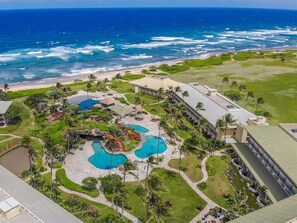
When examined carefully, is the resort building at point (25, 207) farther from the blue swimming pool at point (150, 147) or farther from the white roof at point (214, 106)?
the white roof at point (214, 106)

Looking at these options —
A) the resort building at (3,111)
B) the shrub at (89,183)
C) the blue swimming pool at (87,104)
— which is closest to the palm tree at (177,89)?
the blue swimming pool at (87,104)

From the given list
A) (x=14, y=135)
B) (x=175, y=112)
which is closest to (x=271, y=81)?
(x=175, y=112)

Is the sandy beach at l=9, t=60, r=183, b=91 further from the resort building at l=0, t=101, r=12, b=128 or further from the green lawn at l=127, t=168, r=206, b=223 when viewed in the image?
the green lawn at l=127, t=168, r=206, b=223

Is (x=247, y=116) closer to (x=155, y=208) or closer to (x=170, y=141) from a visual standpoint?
(x=170, y=141)

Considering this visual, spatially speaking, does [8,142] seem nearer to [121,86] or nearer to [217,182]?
[217,182]

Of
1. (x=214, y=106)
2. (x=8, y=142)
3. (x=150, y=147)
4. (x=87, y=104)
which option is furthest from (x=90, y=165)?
(x=214, y=106)

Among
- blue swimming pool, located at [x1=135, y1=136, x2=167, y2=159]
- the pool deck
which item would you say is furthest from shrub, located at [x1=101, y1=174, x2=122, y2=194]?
blue swimming pool, located at [x1=135, y1=136, x2=167, y2=159]
